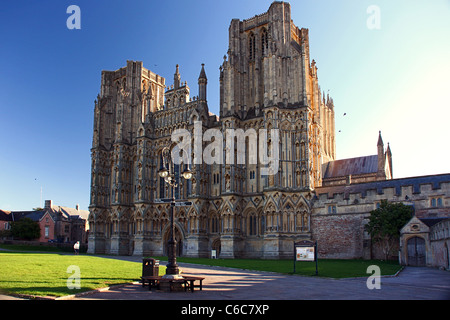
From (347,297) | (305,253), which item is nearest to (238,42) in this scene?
(305,253)

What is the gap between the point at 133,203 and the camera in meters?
57.6

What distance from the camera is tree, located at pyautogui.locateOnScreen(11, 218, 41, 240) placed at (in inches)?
2872

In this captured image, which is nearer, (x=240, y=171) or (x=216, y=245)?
(x=240, y=171)

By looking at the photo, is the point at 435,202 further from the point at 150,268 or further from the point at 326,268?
the point at 150,268

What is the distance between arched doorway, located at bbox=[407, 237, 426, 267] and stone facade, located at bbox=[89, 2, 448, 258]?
607cm

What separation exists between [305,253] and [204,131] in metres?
29.1

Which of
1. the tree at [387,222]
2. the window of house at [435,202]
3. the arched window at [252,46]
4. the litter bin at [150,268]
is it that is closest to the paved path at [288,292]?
the litter bin at [150,268]

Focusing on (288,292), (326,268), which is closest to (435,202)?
(326,268)

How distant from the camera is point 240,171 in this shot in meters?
48.1

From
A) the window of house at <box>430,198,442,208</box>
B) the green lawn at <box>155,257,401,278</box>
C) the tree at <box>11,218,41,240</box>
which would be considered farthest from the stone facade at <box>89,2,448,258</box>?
the tree at <box>11,218,41,240</box>

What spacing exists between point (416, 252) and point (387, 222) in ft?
11.4

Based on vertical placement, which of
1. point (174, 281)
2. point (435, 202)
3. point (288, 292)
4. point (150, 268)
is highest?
point (435, 202)
